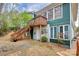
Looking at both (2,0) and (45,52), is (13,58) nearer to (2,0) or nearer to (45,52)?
(45,52)

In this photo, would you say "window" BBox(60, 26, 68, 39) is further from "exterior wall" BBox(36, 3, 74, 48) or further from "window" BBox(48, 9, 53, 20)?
"window" BBox(48, 9, 53, 20)

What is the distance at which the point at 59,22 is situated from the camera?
1.95 meters

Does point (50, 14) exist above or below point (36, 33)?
above

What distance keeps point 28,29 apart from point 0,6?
1.41 ft

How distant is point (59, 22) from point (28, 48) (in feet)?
1.57

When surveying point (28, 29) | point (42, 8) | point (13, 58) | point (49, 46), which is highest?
point (42, 8)

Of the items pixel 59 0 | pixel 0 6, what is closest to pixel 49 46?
pixel 59 0

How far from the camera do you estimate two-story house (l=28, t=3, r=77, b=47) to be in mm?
1929

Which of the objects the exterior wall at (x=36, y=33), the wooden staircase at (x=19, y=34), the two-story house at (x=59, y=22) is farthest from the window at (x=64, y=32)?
the wooden staircase at (x=19, y=34)

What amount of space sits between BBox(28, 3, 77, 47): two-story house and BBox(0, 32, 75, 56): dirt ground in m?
0.08

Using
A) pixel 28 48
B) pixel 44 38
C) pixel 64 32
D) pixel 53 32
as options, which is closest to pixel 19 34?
pixel 28 48

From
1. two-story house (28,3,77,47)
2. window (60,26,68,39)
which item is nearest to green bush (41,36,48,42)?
two-story house (28,3,77,47)

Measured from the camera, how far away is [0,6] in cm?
197

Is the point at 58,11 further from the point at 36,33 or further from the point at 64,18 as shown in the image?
the point at 36,33
